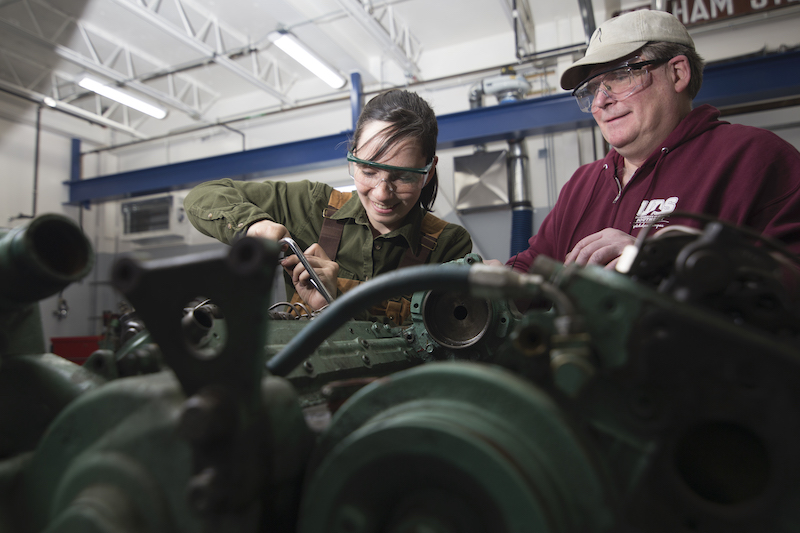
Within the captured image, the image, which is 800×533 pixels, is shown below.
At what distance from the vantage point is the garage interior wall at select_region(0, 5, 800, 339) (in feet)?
14.0

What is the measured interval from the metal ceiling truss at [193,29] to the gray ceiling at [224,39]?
0.01 metres

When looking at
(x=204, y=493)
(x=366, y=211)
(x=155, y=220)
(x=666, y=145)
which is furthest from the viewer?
(x=155, y=220)

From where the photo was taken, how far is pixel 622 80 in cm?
146

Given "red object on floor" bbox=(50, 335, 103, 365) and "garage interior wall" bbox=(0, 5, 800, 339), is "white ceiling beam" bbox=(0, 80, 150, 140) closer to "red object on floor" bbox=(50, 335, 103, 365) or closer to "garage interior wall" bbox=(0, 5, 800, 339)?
"garage interior wall" bbox=(0, 5, 800, 339)

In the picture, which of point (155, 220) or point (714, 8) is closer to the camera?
point (714, 8)

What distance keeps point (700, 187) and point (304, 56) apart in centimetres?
422

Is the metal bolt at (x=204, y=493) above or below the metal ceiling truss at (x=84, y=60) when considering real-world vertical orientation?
below

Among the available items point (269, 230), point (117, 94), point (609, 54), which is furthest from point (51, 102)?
point (609, 54)

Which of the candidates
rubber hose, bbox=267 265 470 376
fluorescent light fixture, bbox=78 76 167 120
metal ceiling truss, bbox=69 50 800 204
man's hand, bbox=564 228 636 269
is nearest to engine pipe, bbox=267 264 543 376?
rubber hose, bbox=267 265 470 376

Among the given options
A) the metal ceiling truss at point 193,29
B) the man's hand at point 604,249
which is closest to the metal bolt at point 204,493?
the man's hand at point 604,249

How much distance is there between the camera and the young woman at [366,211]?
1.64 m

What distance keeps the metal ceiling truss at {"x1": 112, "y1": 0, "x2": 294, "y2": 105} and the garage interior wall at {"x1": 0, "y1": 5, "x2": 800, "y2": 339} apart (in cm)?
104

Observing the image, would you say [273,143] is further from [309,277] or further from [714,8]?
[309,277]

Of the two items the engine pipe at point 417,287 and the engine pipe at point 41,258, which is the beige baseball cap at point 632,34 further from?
the engine pipe at point 41,258
